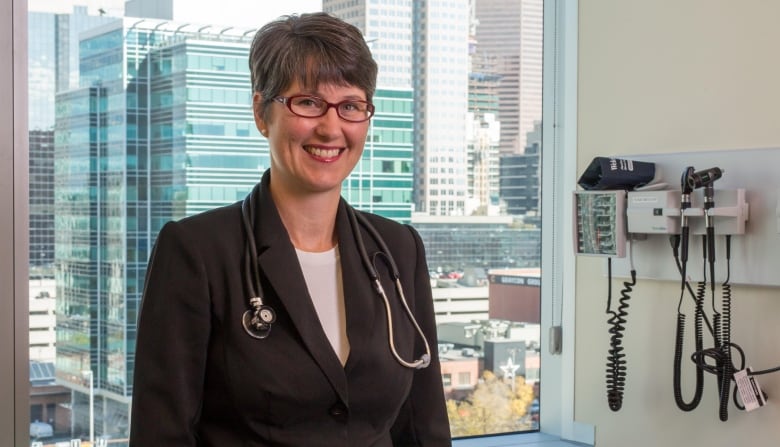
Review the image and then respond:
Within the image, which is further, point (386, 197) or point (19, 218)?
point (386, 197)

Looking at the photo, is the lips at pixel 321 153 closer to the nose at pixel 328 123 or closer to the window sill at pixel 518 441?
the nose at pixel 328 123

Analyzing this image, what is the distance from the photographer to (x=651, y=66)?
1966 millimetres

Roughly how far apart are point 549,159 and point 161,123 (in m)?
0.98

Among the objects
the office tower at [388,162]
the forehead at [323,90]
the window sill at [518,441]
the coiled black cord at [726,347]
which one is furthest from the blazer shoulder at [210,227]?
the window sill at [518,441]

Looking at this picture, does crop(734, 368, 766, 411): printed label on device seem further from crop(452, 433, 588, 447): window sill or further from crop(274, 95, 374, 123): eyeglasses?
crop(274, 95, 374, 123): eyeglasses

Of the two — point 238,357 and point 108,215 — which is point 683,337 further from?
point 108,215

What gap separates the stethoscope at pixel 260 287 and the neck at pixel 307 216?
0.15 feet

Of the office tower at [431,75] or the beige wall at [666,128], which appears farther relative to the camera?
the office tower at [431,75]

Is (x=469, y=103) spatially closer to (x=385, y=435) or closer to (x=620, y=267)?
(x=620, y=267)

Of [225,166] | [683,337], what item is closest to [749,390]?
[683,337]

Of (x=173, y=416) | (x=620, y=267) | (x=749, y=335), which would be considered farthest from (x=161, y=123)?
(x=749, y=335)

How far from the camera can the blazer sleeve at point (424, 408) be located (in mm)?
1490

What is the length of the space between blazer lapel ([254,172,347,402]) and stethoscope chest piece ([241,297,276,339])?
0.11 ft

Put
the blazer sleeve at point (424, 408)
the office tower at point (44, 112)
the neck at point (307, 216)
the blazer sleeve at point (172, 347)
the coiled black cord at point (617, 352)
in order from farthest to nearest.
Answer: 1. the coiled black cord at point (617, 352)
2. the office tower at point (44, 112)
3. the blazer sleeve at point (424, 408)
4. the neck at point (307, 216)
5. the blazer sleeve at point (172, 347)
